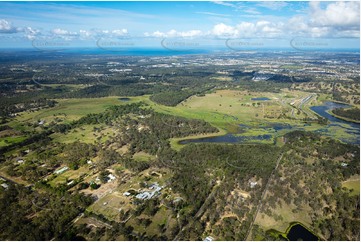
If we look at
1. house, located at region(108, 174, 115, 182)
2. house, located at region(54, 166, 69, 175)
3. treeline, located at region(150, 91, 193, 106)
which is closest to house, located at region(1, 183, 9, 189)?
house, located at region(54, 166, 69, 175)

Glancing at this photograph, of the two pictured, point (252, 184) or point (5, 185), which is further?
point (5, 185)

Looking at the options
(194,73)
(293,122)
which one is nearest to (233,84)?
(194,73)

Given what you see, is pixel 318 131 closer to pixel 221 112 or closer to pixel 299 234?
pixel 221 112

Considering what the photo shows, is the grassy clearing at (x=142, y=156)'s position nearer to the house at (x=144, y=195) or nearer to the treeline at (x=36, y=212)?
the house at (x=144, y=195)

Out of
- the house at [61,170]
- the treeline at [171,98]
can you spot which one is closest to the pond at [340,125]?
the treeline at [171,98]

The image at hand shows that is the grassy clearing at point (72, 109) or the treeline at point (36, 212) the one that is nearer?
the treeline at point (36, 212)

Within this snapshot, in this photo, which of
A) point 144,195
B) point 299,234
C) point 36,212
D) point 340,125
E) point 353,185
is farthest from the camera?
point 340,125

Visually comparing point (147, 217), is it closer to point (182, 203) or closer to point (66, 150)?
point (182, 203)

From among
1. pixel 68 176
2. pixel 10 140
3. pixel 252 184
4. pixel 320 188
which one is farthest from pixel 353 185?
pixel 10 140
